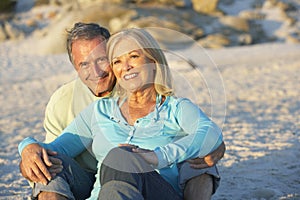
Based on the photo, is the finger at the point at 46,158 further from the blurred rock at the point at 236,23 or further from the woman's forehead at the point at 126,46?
the blurred rock at the point at 236,23

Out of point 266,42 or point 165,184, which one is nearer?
point 165,184

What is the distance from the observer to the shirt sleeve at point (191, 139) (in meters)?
2.36

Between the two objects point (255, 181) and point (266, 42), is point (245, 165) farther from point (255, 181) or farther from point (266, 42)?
point (266, 42)

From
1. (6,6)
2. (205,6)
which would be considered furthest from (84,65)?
(6,6)

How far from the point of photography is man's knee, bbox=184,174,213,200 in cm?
247

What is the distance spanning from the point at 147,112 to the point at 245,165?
6.90 ft

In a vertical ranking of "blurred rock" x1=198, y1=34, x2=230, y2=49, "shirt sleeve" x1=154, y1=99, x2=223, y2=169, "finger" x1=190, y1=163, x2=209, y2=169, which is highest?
"shirt sleeve" x1=154, y1=99, x2=223, y2=169

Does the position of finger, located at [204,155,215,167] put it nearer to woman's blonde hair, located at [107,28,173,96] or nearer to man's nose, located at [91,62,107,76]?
woman's blonde hair, located at [107,28,173,96]

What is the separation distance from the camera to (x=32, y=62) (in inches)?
491

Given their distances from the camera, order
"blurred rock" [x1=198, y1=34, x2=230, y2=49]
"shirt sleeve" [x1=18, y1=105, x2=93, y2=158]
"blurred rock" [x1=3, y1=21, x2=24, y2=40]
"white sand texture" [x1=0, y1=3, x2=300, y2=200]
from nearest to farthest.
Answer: "shirt sleeve" [x1=18, y1=105, x2=93, y2=158], "white sand texture" [x1=0, y1=3, x2=300, y2=200], "blurred rock" [x1=198, y1=34, x2=230, y2=49], "blurred rock" [x1=3, y1=21, x2=24, y2=40]

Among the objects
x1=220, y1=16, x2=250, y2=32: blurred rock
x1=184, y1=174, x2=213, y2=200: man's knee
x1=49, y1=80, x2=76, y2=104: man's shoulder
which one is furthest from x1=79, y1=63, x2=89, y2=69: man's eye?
x1=220, y1=16, x2=250, y2=32: blurred rock

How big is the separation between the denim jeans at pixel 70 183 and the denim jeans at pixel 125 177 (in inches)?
8.9

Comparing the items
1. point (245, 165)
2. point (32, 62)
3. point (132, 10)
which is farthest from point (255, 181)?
point (132, 10)

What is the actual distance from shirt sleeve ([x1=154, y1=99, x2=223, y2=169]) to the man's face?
511 mm
